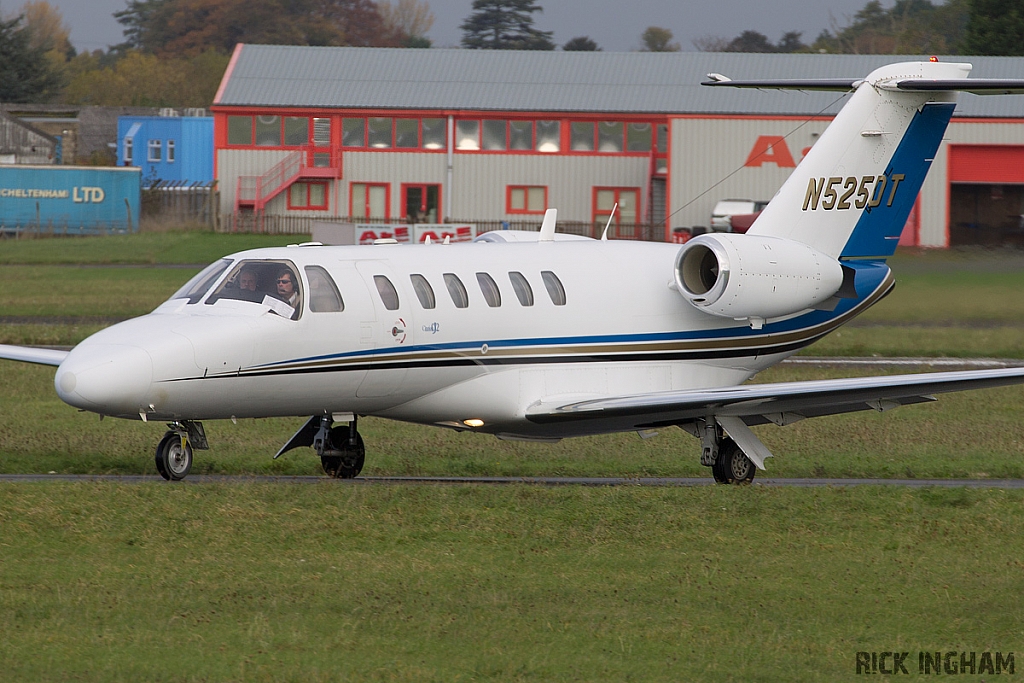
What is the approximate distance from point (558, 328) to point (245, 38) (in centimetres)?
14755

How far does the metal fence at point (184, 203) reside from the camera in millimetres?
69625

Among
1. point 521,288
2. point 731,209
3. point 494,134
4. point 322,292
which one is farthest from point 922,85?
point 494,134

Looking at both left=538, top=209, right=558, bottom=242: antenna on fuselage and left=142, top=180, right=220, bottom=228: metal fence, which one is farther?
left=142, top=180, right=220, bottom=228: metal fence

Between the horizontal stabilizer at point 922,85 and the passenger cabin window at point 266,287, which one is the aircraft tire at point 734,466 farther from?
the passenger cabin window at point 266,287

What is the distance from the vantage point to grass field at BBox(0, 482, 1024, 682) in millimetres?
9555

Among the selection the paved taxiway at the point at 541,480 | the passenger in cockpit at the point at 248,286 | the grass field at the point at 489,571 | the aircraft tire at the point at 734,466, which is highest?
the passenger in cockpit at the point at 248,286

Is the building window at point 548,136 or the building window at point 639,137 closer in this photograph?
the building window at point 639,137

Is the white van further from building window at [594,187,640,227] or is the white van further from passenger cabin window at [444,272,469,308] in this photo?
passenger cabin window at [444,272,469,308]

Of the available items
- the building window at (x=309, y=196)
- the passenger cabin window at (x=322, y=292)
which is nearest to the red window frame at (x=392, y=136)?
the building window at (x=309, y=196)

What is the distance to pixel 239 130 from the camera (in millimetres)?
69125

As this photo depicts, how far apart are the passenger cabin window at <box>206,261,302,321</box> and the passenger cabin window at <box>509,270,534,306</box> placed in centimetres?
289

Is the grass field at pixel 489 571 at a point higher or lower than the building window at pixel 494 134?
lower

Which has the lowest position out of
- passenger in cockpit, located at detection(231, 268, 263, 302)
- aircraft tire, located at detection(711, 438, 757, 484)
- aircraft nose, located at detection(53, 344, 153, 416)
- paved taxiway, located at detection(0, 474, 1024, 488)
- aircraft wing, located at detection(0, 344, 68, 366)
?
paved taxiway, located at detection(0, 474, 1024, 488)

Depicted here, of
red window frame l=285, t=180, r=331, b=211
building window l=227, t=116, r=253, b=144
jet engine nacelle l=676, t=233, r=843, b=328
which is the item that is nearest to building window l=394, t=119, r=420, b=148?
red window frame l=285, t=180, r=331, b=211
